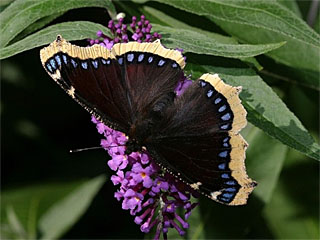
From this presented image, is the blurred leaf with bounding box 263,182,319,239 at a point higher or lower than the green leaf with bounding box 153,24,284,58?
lower

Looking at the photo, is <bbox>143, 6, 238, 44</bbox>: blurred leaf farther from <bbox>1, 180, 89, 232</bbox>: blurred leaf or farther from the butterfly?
<bbox>1, 180, 89, 232</bbox>: blurred leaf

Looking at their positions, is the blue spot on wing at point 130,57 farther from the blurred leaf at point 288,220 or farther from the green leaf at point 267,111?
the blurred leaf at point 288,220

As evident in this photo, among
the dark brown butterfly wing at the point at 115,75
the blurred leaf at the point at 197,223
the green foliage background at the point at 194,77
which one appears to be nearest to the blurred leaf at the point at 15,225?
the green foliage background at the point at 194,77

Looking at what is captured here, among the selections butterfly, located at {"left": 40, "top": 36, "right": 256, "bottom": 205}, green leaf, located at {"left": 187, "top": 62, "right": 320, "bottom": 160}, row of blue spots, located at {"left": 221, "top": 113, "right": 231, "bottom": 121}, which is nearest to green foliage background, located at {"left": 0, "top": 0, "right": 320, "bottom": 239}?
green leaf, located at {"left": 187, "top": 62, "right": 320, "bottom": 160}

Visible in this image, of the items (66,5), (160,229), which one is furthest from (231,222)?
(66,5)

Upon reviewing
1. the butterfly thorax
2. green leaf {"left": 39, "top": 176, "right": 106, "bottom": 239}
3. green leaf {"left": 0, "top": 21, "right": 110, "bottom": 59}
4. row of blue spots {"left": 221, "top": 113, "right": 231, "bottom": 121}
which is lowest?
green leaf {"left": 39, "top": 176, "right": 106, "bottom": 239}

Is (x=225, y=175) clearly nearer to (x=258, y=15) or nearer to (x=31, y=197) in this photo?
(x=258, y=15)

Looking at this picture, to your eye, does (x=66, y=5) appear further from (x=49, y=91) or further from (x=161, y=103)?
(x=49, y=91)
